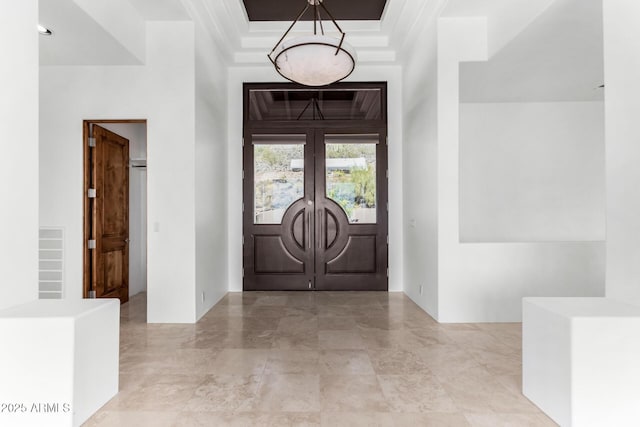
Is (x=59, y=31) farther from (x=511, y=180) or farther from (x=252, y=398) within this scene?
(x=511, y=180)

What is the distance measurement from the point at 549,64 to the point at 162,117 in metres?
4.32

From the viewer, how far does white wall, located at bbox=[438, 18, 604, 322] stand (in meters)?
4.04

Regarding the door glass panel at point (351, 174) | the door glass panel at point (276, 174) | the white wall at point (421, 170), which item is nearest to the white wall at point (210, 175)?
the door glass panel at point (276, 174)

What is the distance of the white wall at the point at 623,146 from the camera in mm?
2139

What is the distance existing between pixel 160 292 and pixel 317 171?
284cm

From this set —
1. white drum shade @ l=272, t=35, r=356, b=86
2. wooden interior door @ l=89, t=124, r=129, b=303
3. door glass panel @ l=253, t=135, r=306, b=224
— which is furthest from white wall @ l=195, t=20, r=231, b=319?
white drum shade @ l=272, t=35, r=356, b=86

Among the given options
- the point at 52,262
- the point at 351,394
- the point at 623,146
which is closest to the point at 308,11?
the point at 623,146

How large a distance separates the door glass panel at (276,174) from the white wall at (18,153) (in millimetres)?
3574

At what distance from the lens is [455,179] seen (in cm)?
405

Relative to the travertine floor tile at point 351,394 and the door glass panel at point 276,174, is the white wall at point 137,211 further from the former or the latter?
the travertine floor tile at point 351,394

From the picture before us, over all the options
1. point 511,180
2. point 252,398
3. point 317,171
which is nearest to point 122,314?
point 252,398

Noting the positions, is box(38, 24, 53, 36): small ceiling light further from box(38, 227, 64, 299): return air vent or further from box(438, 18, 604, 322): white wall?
box(438, 18, 604, 322): white wall

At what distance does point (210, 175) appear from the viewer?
4.81 m

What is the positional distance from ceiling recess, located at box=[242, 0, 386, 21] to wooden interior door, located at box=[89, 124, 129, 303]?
2.47m
